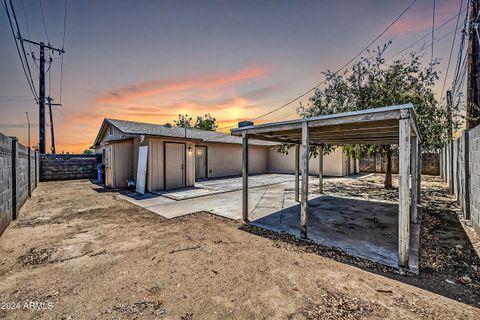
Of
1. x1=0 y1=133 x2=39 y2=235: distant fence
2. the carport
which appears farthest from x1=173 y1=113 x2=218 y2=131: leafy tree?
the carport

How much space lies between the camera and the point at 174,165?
9.94 meters

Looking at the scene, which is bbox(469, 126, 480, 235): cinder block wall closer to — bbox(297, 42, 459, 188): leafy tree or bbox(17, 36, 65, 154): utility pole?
bbox(297, 42, 459, 188): leafy tree

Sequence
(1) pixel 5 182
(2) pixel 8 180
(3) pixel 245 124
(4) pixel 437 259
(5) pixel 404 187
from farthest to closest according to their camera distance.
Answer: (3) pixel 245 124 < (2) pixel 8 180 < (1) pixel 5 182 < (4) pixel 437 259 < (5) pixel 404 187

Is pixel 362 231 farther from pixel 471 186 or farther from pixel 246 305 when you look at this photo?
pixel 246 305

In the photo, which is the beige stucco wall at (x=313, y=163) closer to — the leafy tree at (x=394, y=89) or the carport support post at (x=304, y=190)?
the leafy tree at (x=394, y=89)

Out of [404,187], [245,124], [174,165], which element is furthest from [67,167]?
[404,187]

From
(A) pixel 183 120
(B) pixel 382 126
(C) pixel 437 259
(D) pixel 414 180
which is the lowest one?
(C) pixel 437 259

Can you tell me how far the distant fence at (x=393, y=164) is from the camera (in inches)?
635

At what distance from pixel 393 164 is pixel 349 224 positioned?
16.7m

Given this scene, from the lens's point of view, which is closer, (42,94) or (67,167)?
(67,167)

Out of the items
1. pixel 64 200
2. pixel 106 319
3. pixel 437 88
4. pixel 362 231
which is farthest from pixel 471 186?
pixel 64 200

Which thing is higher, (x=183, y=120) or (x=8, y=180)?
(x=183, y=120)

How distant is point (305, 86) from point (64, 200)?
12.2 meters

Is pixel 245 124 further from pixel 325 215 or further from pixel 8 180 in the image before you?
pixel 8 180
